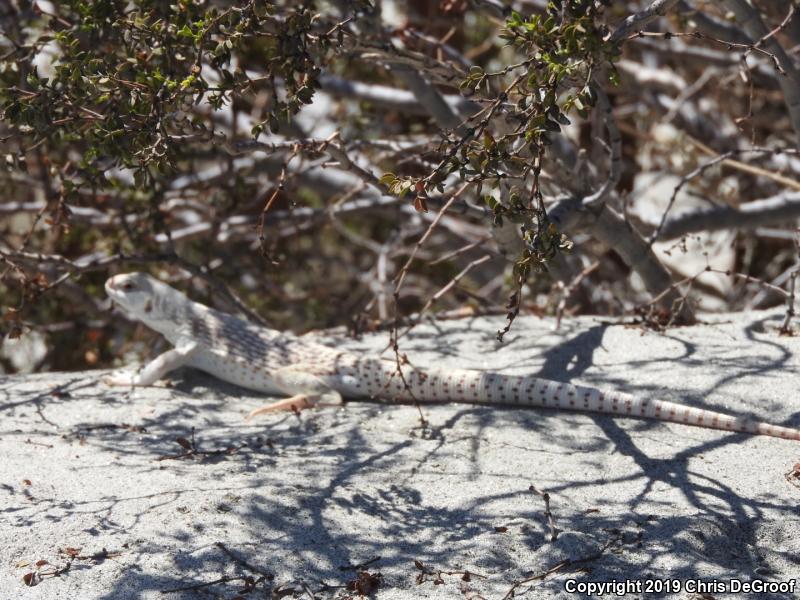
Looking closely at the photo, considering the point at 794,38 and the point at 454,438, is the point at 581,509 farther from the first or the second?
the point at 794,38

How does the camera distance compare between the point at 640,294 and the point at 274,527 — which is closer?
the point at 274,527

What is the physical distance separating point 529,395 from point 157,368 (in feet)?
6.29

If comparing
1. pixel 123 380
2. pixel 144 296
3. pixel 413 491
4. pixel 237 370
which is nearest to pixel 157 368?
pixel 123 380

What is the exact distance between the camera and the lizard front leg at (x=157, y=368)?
195 inches

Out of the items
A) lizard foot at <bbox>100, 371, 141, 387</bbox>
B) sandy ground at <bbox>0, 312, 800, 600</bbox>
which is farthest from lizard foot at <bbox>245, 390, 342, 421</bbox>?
lizard foot at <bbox>100, 371, 141, 387</bbox>

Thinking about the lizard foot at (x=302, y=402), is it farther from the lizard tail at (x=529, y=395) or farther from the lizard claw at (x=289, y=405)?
the lizard tail at (x=529, y=395)

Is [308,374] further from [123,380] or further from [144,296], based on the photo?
[144,296]

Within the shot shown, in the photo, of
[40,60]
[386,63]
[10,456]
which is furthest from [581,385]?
[40,60]

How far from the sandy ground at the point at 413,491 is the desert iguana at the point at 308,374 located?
0.26ft

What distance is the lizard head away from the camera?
210 inches

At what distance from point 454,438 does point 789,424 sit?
138cm

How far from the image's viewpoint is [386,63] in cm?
488

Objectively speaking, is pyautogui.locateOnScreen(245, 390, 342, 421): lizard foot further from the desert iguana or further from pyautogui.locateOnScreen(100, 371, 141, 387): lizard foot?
pyautogui.locateOnScreen(100, 371, 141, 387): lizard foot

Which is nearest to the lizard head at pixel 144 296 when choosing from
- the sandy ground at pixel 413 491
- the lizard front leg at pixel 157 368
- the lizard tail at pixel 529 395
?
the lizard front leg at pixel 157 368
